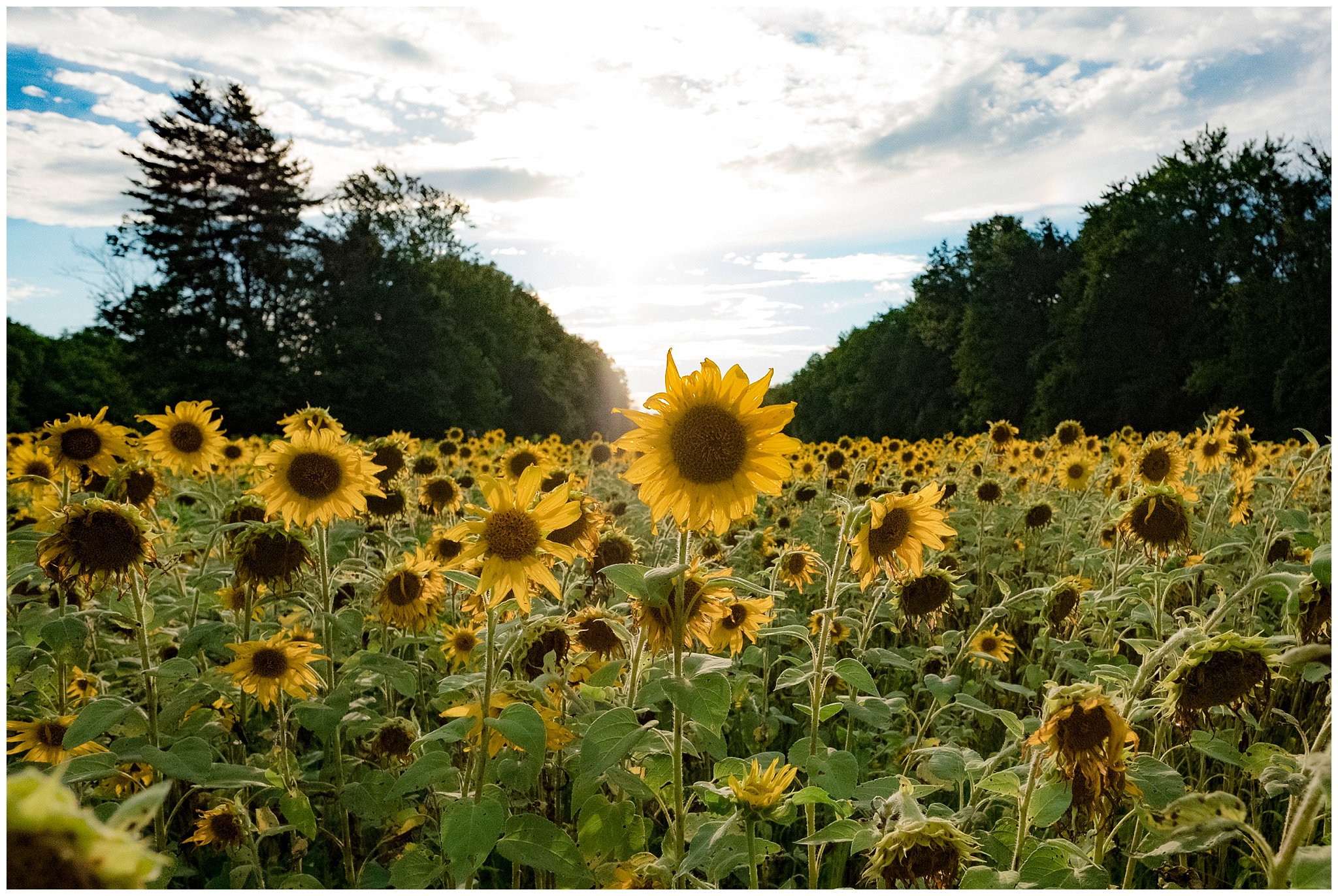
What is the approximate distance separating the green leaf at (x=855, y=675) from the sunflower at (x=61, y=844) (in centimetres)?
171

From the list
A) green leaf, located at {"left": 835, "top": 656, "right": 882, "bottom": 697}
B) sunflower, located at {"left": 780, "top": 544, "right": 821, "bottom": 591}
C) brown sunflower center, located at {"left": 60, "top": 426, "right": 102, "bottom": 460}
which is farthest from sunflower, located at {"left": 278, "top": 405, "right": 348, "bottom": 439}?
green leaf, located at {"left": 835, "top": 656, "right": 882, "bottom": 697}

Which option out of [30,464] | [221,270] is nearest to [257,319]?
[221,270]

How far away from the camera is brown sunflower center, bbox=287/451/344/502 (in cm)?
291

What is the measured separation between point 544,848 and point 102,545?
1.76 metres

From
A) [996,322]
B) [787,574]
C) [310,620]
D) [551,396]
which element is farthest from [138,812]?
[551,396]

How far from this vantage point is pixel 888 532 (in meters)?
2.47

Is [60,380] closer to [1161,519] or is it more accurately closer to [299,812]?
[299,812]

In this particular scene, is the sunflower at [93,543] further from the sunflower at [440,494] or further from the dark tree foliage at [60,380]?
the dark tree foliage at [60,380]


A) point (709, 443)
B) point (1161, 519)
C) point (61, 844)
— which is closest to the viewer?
point (61, 844)

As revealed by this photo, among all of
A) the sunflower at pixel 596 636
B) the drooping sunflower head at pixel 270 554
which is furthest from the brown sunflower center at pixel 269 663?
the sunflower at pixel 596 636

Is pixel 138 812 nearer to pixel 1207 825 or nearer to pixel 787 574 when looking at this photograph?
pixel 1207 825

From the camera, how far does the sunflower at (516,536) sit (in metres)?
2.00

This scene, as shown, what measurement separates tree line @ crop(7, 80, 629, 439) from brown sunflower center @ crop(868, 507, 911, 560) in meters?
32.2

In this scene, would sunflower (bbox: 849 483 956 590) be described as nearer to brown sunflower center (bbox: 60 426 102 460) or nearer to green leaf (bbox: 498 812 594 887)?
green leaf (bbox: 498 812 594 887)
